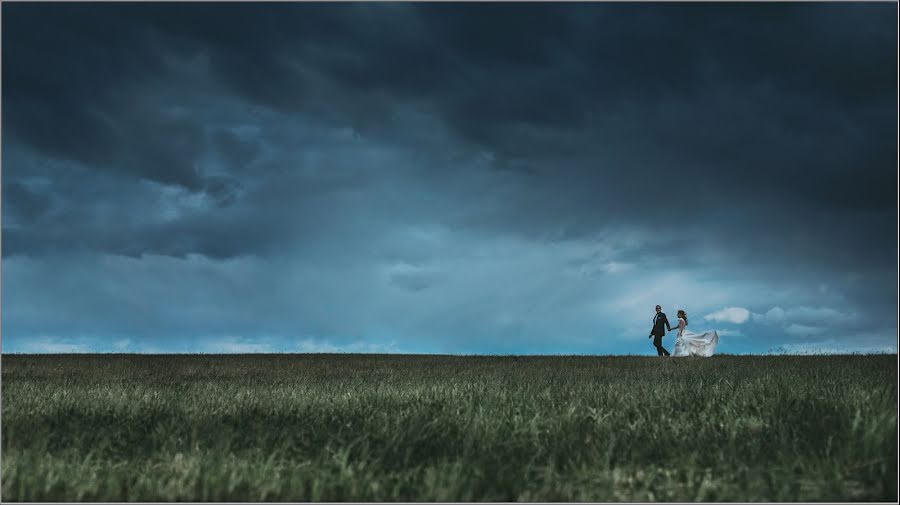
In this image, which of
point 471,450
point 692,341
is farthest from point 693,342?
point 471,450

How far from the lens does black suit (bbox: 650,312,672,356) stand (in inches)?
1112

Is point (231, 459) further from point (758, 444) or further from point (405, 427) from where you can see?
point (758, 444)

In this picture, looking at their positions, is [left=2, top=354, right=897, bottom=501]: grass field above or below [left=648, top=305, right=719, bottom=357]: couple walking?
below

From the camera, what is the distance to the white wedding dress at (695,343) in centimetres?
2672

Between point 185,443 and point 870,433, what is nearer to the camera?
point 870,433

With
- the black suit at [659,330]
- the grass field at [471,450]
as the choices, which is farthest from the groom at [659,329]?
the grass field at [471,450]

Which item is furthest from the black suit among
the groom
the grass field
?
the grass field

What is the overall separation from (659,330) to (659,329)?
0.16 feet

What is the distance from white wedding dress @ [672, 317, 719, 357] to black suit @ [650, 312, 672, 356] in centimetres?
123

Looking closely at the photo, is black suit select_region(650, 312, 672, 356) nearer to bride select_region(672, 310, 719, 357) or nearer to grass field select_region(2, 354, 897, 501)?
bride select_region(672, 310, 719, 357)

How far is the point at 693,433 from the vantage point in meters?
6.90

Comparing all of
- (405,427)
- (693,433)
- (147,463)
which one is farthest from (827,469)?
(147,463)

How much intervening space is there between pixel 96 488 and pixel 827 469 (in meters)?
5.89

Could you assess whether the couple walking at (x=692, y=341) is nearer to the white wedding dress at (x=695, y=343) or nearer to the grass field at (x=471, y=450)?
the white wedding dress at (x=695, y=343)
